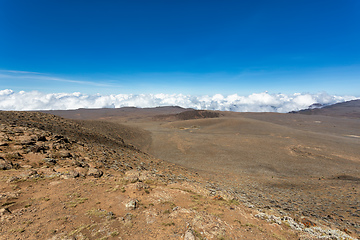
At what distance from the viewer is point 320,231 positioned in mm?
7605

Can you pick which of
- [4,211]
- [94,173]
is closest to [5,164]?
[94,173]

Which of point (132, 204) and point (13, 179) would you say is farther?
point (13, 179)

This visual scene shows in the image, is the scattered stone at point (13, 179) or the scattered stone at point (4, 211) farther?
the scattered stone at point (13, 179)

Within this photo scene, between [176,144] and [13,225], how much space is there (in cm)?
2941

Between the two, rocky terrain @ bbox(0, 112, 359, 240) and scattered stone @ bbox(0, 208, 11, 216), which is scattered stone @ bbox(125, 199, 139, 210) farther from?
scattered stone @ bbox(0, 208, 11, 216)

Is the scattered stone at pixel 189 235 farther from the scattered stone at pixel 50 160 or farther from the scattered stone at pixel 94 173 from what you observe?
the scattered stone at pixel 50 160

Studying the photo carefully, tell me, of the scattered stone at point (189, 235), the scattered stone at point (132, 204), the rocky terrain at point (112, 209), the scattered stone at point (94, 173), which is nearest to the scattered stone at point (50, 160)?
the rocky terrain at point (112, 209)

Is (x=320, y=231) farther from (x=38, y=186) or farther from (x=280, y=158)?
(x=280, y=158)

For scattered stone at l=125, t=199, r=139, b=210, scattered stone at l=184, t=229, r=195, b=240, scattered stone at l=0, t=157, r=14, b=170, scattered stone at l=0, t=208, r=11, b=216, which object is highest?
scattered stone at l=0, t=157, r=14, b=170

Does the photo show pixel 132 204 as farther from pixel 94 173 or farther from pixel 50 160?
pixel 50 160

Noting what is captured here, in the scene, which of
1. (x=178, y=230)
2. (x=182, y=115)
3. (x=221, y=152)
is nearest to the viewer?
(x=178, y=230)

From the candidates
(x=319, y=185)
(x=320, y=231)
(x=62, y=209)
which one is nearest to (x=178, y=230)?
(x=62, y=209)

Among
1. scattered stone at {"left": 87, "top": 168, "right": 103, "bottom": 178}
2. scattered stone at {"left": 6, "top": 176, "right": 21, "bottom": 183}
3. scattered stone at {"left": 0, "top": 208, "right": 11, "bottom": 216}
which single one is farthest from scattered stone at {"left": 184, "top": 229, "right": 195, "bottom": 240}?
scattered stone at {"left": 6, "top": 176, "right": 21, "bottom": 183}

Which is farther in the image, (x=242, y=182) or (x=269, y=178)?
(x=269, y=178)
